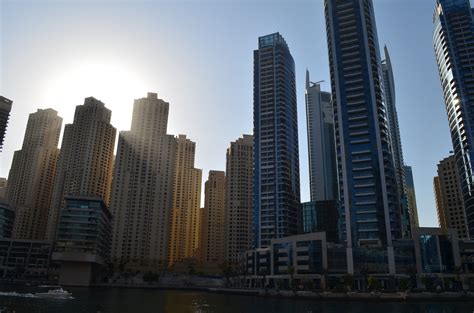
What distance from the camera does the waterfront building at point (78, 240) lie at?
16488 cm

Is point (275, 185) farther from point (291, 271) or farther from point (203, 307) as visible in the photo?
point (203, 307)

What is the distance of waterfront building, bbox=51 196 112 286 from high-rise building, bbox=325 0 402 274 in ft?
337

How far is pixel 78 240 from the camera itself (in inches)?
6575

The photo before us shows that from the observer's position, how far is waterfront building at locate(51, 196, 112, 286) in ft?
541

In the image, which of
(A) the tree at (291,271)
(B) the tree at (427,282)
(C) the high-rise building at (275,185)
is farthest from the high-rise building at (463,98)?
(A) the tree at (291,271)

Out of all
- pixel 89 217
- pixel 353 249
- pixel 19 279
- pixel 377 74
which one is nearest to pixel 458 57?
pixel 377 74

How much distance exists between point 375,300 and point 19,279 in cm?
16929

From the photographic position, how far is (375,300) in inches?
3903

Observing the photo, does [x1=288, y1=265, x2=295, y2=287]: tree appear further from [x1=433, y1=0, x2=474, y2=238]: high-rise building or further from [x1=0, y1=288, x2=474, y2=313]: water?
[x1=433, y1=0, x2=474, y2=238]: high-rise building

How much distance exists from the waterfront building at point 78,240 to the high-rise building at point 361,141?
102781 mm

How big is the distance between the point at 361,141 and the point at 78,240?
400ft

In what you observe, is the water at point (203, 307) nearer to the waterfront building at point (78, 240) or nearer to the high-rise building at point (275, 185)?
the waterfront building at point (78, 240)

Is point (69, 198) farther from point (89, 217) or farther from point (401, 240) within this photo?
point (401, 240)

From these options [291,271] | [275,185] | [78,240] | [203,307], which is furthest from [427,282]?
[78,240]
